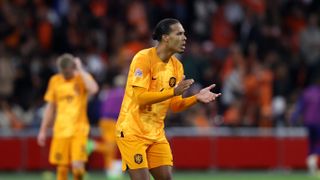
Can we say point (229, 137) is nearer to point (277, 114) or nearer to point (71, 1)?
point (277, 114)

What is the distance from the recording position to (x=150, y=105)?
11914 mm

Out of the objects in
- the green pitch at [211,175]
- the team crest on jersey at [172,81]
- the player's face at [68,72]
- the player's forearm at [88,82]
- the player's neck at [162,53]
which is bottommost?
the green pitch at [211,175]

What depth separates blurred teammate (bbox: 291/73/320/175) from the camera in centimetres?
2175

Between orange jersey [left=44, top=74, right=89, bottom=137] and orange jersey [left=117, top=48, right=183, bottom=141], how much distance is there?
12.5ft

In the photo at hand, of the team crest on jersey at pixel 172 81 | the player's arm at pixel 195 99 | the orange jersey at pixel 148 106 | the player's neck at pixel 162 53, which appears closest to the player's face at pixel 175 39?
the player's neck at pixel 162 53

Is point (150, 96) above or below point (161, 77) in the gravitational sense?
below

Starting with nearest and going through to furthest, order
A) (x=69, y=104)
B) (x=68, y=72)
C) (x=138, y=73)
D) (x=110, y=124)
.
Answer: (x=138, y=73) < (x=68, y=72) < (x=69, y=104) < (x=110, y=124)

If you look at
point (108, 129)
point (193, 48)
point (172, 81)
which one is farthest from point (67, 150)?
point (193, 48)

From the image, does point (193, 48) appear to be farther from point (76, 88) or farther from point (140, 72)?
point (140, 72)

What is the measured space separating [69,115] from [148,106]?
401 cm

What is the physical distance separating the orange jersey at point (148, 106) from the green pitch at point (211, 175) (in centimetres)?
940

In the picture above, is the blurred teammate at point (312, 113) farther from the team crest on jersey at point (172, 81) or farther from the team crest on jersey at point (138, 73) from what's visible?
the team crest on jersey at point (138, 73)

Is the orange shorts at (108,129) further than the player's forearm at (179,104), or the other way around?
the orange shorts at (108,129)

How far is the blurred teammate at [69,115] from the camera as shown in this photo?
15461mm
